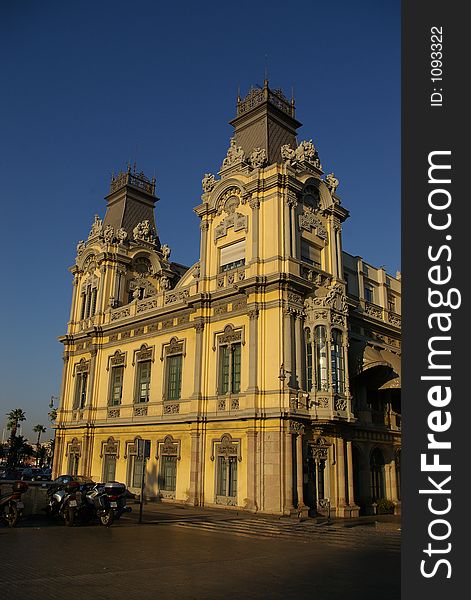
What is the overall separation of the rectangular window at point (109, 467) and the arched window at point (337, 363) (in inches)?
611

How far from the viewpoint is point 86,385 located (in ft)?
125

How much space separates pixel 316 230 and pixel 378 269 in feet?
30.7

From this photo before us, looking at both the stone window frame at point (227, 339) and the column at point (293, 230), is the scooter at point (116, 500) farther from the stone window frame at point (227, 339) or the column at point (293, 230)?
the column at point (293, 230)

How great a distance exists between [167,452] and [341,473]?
949cm

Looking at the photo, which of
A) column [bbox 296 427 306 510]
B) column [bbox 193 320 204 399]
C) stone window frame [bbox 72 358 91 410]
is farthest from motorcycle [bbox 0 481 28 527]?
stone window frame [bbox 72 358 91 410]

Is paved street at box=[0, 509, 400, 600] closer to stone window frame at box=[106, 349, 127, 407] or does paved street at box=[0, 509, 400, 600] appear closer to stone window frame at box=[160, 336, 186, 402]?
stone window frame at box=[160, 336, 186, 402]

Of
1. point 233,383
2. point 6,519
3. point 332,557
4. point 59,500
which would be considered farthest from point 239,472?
point 332,557

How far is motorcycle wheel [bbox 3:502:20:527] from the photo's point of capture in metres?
17.2

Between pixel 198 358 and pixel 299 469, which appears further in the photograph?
pixel 198 358

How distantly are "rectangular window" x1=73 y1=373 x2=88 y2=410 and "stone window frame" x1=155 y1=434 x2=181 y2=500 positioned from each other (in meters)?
9.58

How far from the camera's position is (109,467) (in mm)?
34500

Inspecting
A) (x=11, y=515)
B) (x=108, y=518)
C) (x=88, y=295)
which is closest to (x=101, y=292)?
(x=88, y=295)

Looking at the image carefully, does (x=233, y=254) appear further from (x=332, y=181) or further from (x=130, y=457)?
(x=130, y=457)

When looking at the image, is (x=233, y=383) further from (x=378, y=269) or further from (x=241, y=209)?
(x=378, y=269)
